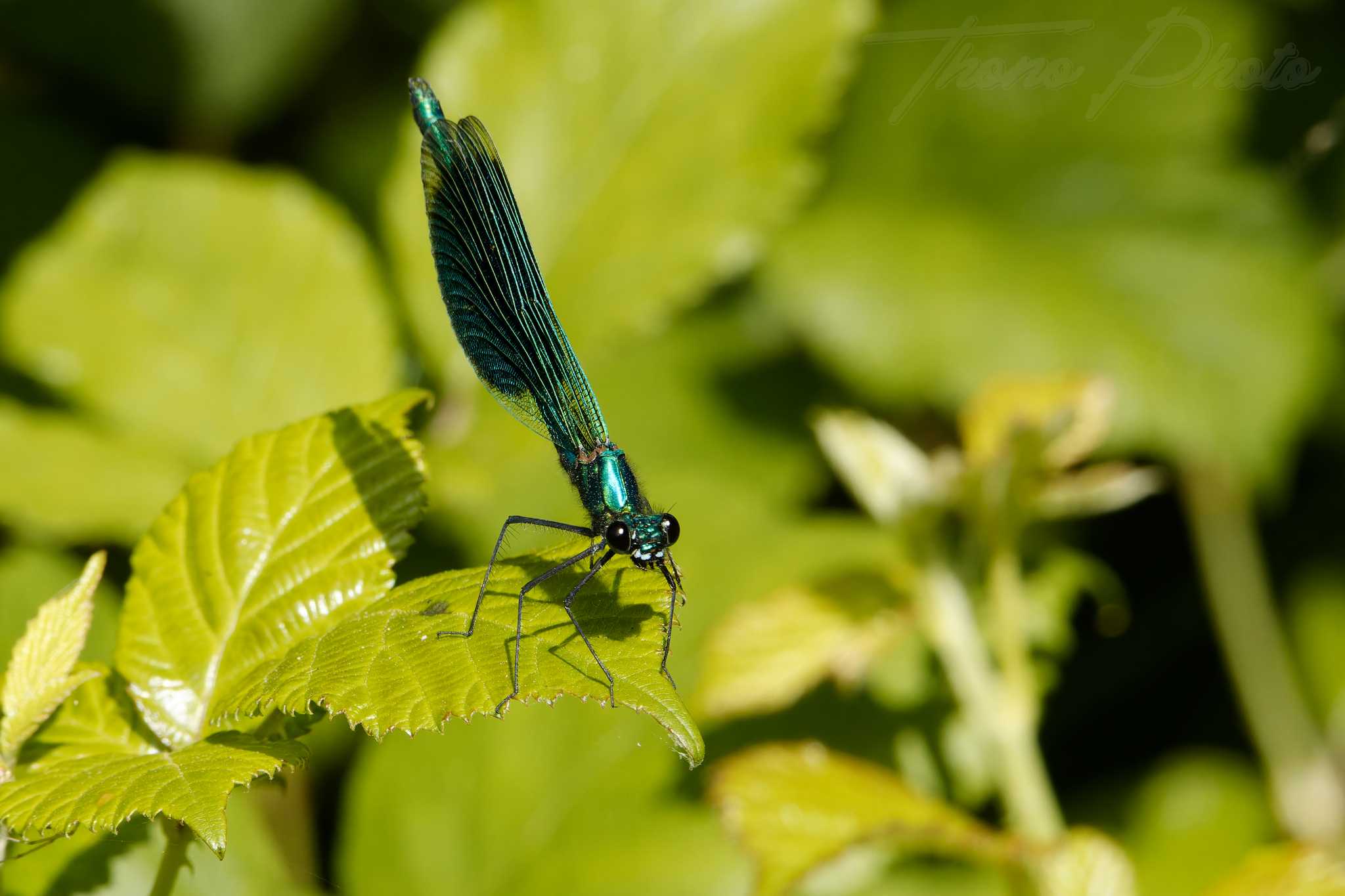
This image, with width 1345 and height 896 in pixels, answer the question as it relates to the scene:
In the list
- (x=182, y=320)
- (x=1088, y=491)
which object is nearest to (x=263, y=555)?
(x=1088, y=491)

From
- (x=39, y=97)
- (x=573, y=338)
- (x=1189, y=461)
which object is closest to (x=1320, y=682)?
(x=1189, y=461)

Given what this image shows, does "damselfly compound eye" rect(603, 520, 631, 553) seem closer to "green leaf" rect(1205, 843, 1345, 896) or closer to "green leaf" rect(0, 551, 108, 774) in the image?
"green leaf" rect(0, 551, 108, 774)

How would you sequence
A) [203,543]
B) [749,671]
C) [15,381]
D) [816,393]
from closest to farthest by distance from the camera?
[203,543]
[749,671]
[15,381]
[816,393]

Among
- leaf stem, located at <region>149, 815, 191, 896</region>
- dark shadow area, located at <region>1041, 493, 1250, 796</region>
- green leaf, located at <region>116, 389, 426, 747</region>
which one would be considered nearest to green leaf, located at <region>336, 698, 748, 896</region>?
green leaf, located at <region>116, 389, 426, 747</region>

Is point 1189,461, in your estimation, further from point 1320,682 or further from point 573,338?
point 573,338

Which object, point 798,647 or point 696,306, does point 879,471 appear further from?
point 696,306

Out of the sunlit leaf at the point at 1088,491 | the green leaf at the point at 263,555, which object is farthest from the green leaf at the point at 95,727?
the sunlit leaf at the point at 1088,491
